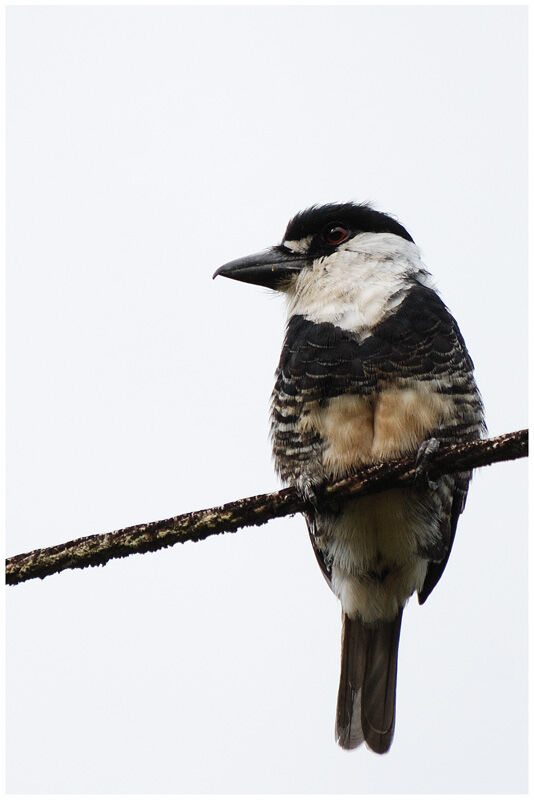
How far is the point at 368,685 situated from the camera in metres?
4.51

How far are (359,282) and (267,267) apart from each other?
62 cm

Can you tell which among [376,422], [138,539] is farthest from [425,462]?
[138,539]

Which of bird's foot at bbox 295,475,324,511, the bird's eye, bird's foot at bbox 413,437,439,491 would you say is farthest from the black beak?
bird's foot at bbox 413,437,439,491

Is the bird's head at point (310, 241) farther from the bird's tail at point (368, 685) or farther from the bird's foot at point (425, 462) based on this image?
the bird's tail at point (368, 685)

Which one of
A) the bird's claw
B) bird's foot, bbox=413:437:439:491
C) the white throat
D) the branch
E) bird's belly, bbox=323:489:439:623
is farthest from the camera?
the white throat

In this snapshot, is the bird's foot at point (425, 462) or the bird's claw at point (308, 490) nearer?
the bird's foot at point (425, 462)

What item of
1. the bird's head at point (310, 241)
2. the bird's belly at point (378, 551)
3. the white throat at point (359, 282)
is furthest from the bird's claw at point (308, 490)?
the bird's head at point (310, 241)

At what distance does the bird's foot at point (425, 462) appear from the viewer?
10.0 ft

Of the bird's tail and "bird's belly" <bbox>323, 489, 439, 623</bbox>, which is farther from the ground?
"bird's belly" <bbox>323, 489, 439, 623</bbox>

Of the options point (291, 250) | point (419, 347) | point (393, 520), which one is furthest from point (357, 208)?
point (393, 520)

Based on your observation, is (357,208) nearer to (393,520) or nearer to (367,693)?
(393,520)

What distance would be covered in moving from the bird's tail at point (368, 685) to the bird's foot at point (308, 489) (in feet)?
3.76

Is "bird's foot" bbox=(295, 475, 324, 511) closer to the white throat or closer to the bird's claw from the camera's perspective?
the bird's claw

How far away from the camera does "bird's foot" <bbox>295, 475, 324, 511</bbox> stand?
11.7 ft
